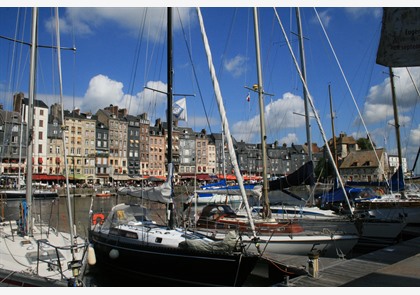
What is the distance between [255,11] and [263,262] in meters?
11.7

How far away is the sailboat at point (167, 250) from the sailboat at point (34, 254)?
5.77 ft

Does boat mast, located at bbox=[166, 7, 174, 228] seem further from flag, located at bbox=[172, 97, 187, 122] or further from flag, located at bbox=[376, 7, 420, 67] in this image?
flag, located at bbox=[376, 7, 420, 67]

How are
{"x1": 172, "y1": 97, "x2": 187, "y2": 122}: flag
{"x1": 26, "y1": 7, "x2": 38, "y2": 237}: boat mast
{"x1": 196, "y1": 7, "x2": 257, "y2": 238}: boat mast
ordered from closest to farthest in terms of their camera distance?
{"x1": 196, "y1": 7, "x2": 257, "y2": 238}: boat mast
{"x1": 26, "y1": 7, "x2": 38, "y2": 237}: boat mast
{"x1": 172, "y1": 97, "x2": 187, "y2": 122}: flag

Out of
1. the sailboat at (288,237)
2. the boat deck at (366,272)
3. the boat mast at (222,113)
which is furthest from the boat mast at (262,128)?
the boat mast at (222,113)

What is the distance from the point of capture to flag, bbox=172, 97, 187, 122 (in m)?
15.6

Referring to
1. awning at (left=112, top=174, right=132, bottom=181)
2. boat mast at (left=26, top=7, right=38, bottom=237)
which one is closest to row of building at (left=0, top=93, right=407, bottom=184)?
awning at (left=112, top=174, right=132, bottom=181)

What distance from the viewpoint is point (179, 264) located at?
1206 cm

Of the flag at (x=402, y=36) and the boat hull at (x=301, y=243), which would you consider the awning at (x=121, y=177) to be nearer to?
the boat hull at (x=301, y=243)

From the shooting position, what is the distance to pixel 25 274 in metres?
9.72

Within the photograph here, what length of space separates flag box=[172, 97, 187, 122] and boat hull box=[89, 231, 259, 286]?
16.8 feet

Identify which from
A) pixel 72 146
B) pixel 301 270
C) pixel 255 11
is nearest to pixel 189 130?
pixel 72 146

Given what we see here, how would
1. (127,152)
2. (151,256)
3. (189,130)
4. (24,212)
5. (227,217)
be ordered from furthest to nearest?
(189,130) → (127,152) → (227,217) → (24,212) → (151,256)

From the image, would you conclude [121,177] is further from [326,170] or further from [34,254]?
[34,254]

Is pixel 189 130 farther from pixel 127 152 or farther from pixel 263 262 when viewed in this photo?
pixel 263 262
